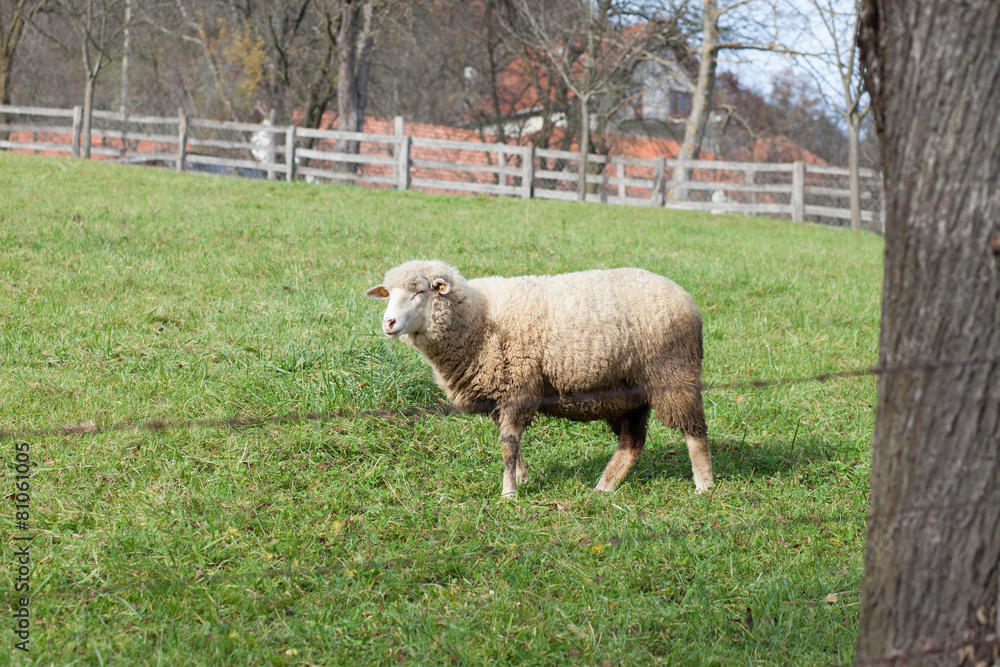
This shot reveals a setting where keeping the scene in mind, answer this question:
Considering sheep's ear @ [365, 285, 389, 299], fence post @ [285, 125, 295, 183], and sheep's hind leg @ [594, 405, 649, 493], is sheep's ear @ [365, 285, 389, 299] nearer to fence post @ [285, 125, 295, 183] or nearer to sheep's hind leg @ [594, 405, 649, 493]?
sheep's hind leg @ [594, 405, 649, 493]

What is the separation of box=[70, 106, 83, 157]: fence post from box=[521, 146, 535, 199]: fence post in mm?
10663

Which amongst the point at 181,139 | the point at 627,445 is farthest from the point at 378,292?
the point at 181,139

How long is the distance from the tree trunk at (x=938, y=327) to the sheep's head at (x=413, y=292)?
8.84ft

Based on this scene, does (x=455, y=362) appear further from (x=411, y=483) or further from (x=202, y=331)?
(x=202, y=331)

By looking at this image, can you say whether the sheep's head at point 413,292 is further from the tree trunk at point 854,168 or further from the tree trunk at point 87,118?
the tree trunk at point 87,118

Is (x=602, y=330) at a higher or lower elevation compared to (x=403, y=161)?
lower

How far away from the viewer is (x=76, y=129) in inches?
766

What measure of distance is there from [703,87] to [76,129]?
15.5m

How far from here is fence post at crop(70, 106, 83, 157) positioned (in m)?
19.4

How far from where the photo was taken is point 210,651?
110 inches

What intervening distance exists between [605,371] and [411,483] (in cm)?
117

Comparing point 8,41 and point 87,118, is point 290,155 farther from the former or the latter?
point 8,41

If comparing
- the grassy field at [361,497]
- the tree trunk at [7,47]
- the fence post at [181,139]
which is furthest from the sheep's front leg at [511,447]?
the tree trunk at [7,47]

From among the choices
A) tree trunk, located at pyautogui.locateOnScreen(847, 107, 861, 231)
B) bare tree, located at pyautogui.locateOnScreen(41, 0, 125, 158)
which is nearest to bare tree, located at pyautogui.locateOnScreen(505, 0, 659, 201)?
tree trunk, located at pyautogui.locateOnScreen(847, 107, 861, 231)
